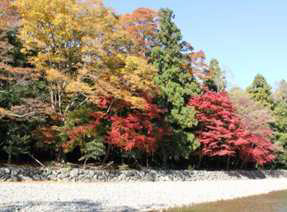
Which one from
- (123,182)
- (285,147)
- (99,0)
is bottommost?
(123,182)

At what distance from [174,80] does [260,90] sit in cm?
1487

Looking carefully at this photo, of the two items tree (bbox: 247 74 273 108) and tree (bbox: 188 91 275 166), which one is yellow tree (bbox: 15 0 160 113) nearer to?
tree (bbox: 188 91 275 166)

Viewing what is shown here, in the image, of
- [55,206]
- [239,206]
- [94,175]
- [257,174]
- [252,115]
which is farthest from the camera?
[257,174]

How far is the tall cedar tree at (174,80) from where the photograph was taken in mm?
20172

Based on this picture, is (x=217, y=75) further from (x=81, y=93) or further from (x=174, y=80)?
(x=81, y=93)

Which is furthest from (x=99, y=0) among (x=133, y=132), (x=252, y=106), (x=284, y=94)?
(x=284, y=94)

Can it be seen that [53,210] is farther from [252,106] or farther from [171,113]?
[252,106]

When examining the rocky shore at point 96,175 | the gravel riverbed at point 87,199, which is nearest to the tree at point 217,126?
the rocky shore at point 96,175

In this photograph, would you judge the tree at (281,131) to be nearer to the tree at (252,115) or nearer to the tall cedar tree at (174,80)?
the tree at (252,115)

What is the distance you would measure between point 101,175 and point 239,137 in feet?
37.4

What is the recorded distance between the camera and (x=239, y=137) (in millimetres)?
21766

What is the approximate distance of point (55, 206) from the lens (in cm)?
857

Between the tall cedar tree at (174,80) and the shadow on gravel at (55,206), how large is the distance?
1131 centimetres

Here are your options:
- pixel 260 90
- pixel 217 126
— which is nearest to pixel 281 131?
pixel 260 90
